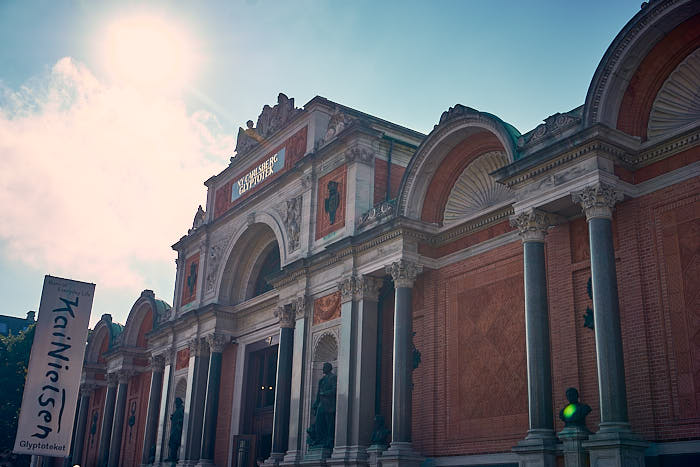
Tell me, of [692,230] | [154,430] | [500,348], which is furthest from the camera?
[154,430]

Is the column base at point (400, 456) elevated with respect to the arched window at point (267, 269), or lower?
lower

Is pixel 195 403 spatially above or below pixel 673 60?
below

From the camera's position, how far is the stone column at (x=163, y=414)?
96.1 ft

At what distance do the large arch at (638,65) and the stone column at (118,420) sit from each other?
27.2 metres

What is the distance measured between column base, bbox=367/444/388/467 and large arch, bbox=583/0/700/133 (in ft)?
28.9

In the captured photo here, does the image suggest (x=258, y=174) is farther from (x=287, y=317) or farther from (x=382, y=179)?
(x=382, y=179)

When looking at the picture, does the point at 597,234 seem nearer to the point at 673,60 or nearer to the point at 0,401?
the point at 673,60

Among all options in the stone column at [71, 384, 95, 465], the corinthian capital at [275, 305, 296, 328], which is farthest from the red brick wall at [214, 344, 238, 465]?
the stone column at [71, 384, 95, 465]

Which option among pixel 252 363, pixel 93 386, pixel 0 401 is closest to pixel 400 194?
pixel 252 363

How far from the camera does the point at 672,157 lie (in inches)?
553

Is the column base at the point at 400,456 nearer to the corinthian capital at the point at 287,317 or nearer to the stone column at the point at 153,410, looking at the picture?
the corinthian capital at the point at 287,317

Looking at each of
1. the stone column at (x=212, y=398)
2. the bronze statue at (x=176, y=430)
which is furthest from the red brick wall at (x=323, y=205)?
the bronze statue at (x=176, y=430)

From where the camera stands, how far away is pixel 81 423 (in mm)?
39969

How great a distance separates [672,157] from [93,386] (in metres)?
34.4
